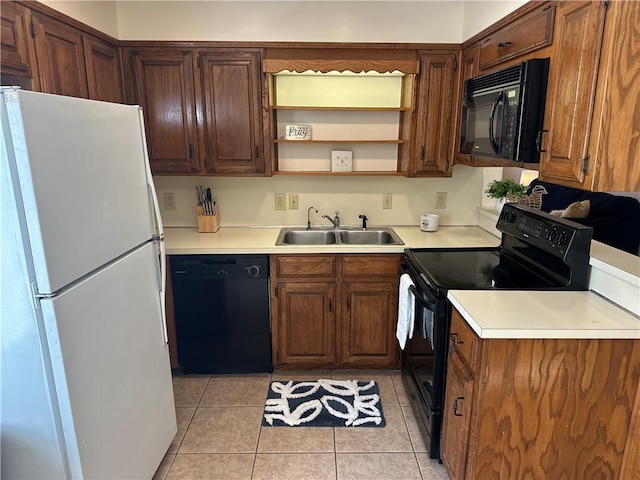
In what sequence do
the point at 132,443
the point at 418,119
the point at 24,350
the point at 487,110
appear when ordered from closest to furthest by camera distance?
the point at 24,350
the point at 132,443
the point at 487,110
the point at 418,119

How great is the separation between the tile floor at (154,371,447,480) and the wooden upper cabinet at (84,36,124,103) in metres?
1.90

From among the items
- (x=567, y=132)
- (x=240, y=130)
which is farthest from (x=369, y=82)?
(x=567, y=132)

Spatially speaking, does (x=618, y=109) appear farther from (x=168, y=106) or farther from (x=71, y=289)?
(x=168, y=106)

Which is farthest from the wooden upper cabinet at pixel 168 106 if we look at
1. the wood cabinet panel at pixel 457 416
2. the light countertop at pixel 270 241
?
the wood cabinet panel at pixel 457 416

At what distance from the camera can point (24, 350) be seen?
1.26 metres

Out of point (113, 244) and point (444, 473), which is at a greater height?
point (113, 244)

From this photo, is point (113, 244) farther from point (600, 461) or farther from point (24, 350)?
point (600, 461)

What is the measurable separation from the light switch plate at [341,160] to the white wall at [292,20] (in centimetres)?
75

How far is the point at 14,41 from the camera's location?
1738mm

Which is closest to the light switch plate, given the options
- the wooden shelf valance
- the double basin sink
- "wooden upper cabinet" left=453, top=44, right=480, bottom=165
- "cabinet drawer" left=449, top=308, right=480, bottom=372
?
the double basin sink

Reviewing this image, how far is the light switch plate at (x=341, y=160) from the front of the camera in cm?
304

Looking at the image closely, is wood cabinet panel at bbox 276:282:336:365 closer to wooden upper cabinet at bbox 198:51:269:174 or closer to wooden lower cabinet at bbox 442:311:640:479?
wooden upper cabinet at bbox 198:51:269:174

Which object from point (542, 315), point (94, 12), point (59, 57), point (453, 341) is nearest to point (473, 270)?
point (453, 341)

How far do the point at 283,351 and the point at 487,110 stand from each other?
193 centimetres
